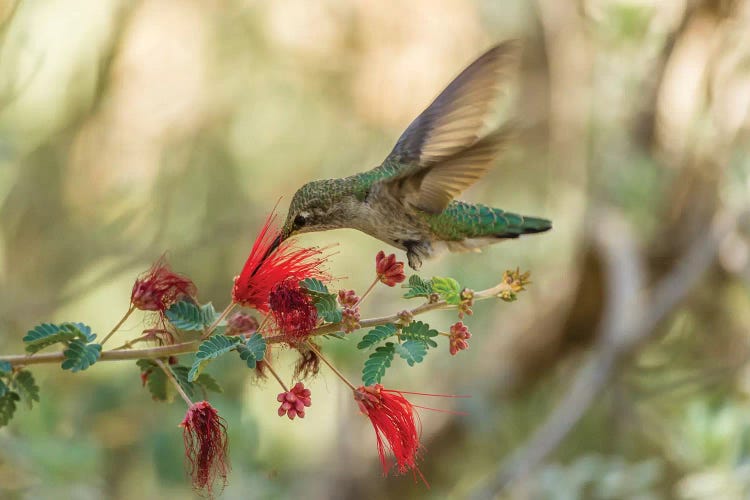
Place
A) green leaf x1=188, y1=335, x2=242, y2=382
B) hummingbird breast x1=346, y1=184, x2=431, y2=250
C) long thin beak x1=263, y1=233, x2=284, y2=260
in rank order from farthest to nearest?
hummingbird breast x1=346, y1=184, x2=431, y2=250 → long thin beak x1=263, y1=233, x2=284, y2=260 → green leaf x1=188, y1=335, x2=242, y2=382

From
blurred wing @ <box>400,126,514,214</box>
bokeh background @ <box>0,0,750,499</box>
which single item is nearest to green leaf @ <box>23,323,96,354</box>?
blurred wing @ <box>400,126,514,214</box>

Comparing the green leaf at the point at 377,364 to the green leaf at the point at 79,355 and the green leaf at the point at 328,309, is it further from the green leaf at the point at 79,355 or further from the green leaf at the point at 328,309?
the green leaf at the point at 79,355

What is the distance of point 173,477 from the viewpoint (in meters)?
3.29

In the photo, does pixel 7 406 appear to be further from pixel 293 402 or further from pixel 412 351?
pixel 412 351

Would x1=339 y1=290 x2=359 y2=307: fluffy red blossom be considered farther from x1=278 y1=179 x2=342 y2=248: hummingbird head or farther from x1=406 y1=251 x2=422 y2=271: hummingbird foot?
x1=406 y1=251 x2=422 y2=271: hummingbird foot

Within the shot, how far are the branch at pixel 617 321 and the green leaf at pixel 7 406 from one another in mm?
2277

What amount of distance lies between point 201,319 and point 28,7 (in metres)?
2.44

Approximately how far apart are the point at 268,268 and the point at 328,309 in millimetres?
251

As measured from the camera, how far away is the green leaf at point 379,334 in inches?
58.4

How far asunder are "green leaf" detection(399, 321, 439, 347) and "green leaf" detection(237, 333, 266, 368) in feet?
0.75

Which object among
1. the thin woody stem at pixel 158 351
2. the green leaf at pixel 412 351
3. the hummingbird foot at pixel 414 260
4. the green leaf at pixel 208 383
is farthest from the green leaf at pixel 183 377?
the hummingbird foot at pixel 414 260

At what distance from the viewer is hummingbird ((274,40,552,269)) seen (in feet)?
6.20

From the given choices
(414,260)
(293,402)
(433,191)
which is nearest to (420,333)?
(293,402)

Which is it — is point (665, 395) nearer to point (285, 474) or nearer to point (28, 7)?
point (285, 474)
